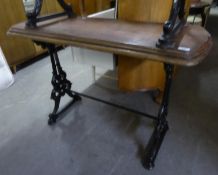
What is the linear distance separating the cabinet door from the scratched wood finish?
4.91 ft

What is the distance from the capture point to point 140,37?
40.8 inches

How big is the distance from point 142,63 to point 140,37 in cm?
77

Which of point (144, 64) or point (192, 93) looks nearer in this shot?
point (144, 64)

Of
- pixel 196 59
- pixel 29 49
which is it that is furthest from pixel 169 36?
pixel 29 49

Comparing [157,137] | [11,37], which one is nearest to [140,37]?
A: [157,137]

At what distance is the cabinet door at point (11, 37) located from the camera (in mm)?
2352

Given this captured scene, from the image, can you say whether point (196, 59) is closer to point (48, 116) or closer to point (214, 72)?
point (48, 116)

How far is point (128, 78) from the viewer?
1.89 m

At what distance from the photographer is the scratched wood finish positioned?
1513 millimetres

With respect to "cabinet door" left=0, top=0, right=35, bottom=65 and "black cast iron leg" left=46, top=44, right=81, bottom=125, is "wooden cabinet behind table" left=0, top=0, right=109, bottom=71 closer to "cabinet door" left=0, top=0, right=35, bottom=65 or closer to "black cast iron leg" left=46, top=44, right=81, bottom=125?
"cabinet door" left=0, top=0, right=35, bottom=65

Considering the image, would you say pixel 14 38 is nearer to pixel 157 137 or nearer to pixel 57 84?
pixel 57 84

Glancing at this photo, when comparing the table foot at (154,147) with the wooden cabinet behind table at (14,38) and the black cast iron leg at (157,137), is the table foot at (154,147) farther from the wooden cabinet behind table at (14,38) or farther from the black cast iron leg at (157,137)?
the wooden cabinet behind table at (14,38)

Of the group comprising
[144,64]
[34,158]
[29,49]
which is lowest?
[34,158]

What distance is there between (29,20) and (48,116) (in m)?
0.92
